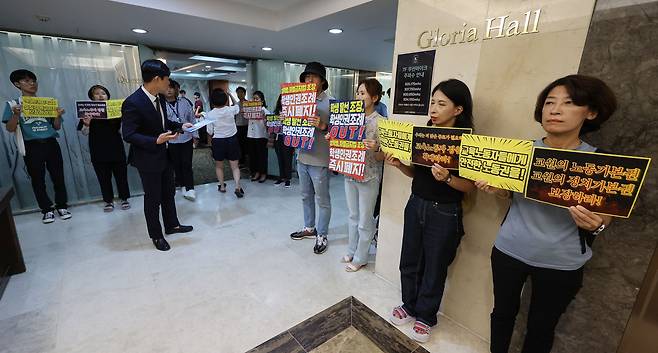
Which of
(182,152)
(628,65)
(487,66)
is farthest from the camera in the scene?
(182,152)

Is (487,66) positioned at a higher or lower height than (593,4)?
lower

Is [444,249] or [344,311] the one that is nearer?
[444,249]

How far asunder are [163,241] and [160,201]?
1.25 feet

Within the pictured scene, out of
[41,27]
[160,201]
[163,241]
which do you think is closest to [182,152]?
[160,201]

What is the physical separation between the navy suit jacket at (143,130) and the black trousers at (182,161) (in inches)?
54.6

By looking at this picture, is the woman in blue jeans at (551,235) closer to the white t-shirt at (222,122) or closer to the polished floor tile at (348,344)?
the polished floor tile at (348,344)

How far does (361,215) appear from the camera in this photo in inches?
87.6

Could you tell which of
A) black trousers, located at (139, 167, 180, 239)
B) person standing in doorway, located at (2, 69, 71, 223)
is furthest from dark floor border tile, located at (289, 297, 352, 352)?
person standing in doorway, located at (2, 69, 71, 223)

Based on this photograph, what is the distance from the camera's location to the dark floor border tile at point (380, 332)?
1639 mm

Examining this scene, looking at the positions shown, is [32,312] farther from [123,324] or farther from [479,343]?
[479,343]

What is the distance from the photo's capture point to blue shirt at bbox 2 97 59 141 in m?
2.84

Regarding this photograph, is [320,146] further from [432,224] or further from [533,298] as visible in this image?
[533,298]

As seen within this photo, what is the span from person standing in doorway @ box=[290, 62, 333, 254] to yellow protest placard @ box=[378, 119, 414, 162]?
77 centimetres

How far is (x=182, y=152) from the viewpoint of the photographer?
12.7 ft
